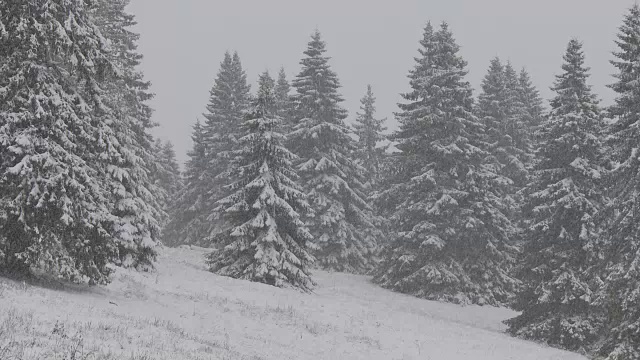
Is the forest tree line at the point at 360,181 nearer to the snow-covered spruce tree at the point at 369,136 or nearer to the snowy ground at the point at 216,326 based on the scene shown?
the snow-covered spruce tree at the point at 369,136

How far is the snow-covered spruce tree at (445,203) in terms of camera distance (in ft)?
94.4

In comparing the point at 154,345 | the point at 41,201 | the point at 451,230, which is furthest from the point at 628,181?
the point at 41,201

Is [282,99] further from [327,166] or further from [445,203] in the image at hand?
[445,203]

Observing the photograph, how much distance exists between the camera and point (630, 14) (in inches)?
789

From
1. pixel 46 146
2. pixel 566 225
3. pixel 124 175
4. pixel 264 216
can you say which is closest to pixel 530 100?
pixel 566 225

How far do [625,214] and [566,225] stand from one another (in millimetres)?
4312

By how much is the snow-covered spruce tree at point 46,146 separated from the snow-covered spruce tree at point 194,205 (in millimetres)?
31622

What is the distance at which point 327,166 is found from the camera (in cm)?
3453

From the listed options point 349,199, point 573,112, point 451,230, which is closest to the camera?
point 573,112

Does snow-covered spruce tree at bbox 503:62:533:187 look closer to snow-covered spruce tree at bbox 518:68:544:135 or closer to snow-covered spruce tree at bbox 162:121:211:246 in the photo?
snow-covered spruce tree at bbox 518:68:544:135

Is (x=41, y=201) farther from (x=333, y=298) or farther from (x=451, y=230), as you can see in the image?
(x=451, y=230)

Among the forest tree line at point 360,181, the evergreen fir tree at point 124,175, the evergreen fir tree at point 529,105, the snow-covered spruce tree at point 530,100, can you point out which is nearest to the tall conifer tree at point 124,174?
the evergreen fir tree at point 124,175

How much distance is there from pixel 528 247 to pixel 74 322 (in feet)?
63.5

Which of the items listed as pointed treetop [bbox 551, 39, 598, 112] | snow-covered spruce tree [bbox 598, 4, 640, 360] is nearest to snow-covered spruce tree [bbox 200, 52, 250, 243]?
pointed treetop [bbox 551, 39, 598, 112]
